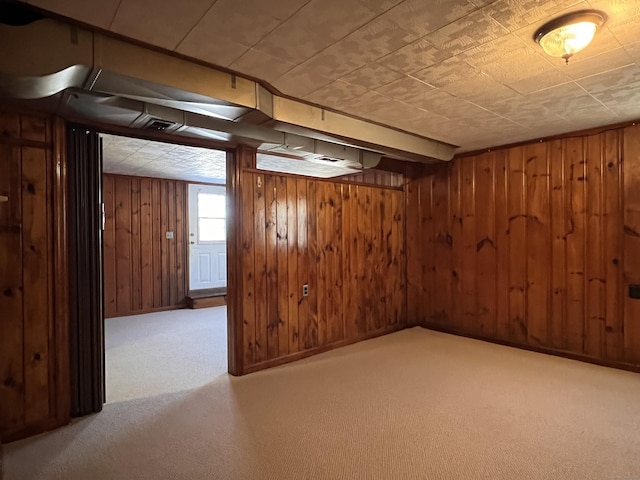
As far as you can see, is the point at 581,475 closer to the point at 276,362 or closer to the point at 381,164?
the point at 276,362

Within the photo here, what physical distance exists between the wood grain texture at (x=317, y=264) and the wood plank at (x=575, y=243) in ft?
6.18

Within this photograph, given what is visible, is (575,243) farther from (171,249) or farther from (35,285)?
(171,249)

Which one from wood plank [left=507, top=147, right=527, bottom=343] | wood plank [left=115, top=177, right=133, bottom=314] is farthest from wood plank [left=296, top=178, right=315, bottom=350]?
wood plank [left=115, top=177, right=133, bottom=314]

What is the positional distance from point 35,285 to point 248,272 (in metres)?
1.58

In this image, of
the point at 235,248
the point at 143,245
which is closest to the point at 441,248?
the point at 235,248

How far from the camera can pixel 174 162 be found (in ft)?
16.1

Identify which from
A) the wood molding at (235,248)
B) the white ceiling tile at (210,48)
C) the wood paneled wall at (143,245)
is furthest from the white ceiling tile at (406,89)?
the wood paneled wall at (143,245)

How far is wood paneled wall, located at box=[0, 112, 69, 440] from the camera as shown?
2301 millimetres

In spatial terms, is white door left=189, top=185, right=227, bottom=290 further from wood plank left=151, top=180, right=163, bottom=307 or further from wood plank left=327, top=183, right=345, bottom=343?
wood plank left=327, top=183, right=345, bottom=343

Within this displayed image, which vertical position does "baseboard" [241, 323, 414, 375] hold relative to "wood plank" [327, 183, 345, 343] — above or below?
below

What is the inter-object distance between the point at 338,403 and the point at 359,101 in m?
2.24

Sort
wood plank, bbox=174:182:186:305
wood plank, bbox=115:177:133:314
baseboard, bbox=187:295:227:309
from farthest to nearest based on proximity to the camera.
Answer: wood plank, bbox=174:182:186:305 → baseboard, bbox=187:295:227:309 → wood plank, bbox=115:177:133:314

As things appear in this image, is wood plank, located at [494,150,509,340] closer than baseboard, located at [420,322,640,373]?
No

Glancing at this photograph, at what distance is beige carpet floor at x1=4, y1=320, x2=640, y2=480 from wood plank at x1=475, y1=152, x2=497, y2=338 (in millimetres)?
941
